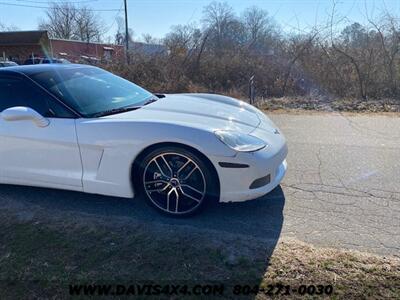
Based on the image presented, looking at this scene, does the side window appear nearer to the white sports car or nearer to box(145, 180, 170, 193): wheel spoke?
the white sports car

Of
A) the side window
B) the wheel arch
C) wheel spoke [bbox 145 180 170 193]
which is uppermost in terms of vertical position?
the side window

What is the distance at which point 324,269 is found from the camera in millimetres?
2254

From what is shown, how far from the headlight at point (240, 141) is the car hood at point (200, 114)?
0.11 meters

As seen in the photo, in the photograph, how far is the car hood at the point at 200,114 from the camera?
9.89 ft

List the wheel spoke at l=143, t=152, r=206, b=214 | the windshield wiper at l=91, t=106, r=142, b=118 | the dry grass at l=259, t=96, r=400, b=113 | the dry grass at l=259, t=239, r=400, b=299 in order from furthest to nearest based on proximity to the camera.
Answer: the dry grass at l=259, t=96, r=400, b=113, the windshield wiper at l=91, t=106, r=142, b=118, the wheel spoke at l=143, t=152, r=206, b=214, the dry grass at l=259, t=239, r=400, b=299

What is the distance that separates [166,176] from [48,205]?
1.31 meters

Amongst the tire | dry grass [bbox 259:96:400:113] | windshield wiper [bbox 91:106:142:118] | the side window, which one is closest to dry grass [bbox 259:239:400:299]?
the tire

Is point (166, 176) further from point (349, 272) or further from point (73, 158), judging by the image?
point (349, 272)

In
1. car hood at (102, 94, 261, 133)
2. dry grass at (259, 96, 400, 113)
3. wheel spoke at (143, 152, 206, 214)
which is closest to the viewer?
wheel spoke at (143, 152, 206, 214)

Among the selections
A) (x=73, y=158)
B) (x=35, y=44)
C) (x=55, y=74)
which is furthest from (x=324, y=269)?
(x=35, y=44)

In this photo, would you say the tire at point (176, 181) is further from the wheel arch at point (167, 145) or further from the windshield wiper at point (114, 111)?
the windshield wiper at point (114, 111)

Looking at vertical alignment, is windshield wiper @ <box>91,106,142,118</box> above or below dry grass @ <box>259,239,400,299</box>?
above

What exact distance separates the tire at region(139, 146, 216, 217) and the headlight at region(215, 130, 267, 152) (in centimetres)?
27

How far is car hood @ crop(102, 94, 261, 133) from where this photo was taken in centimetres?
301
